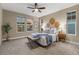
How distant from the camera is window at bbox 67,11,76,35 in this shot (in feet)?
11.0

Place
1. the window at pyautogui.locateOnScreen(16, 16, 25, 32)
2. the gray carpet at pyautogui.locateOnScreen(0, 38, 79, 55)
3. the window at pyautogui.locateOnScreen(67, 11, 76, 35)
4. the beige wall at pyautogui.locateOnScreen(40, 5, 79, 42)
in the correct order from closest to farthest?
the window at pyautogui.locateOnScreen(16, 16, 25, 32) → the gray carpet at pyautogui.locateOnScreen(0, 38, 79, 55) → the beige wall at pyautogui.locateOnScreen(40, 5, 79, 42) → the window at pyautogui.locateOnScreen(67, 11, 76, 35)

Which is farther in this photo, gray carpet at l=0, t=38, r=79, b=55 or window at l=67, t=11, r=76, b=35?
window at l=67, t=11, r=76, b=35

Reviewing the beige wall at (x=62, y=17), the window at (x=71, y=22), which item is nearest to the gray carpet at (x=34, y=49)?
the beige wall at (x=62, y=17)

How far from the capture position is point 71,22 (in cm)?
372

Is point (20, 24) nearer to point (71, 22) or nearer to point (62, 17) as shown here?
point (62, 17)

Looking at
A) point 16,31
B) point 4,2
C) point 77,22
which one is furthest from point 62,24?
point 4,2

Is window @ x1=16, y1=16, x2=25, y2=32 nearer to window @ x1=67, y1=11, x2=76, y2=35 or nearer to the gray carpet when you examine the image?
the gray carpet

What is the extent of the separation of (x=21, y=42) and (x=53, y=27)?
4.71 feet

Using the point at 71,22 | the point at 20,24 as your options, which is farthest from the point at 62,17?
the point at 20,24

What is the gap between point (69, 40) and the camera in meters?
3.73

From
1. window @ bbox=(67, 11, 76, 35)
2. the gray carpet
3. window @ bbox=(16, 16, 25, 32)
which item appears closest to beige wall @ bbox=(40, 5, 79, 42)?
window @ bbox=(67, 11, 76, 35)
